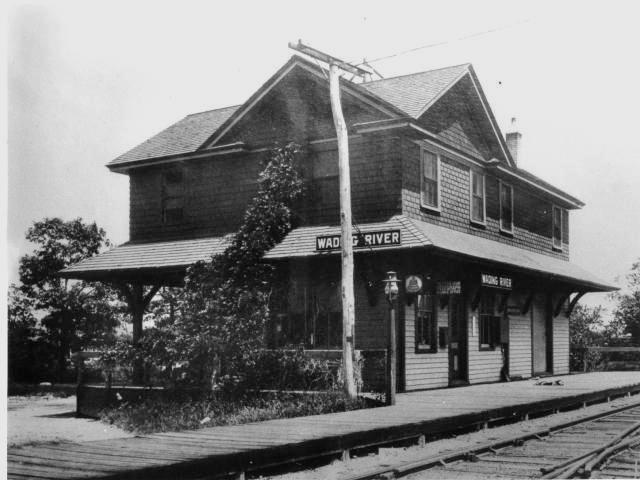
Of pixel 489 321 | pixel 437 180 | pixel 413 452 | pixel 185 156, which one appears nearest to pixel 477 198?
pixel 437 180

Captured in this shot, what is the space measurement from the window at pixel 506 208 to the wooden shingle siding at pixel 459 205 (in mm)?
268

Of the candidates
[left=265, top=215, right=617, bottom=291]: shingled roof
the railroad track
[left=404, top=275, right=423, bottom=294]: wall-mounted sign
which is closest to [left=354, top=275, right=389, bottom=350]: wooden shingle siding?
[left=404, top=275, right=423, bottom=294]: wall-mounted sign

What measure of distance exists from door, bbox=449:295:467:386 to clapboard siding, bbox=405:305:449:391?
509mm

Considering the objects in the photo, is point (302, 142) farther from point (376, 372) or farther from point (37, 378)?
point (37, 378)

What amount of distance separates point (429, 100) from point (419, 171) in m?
1.59

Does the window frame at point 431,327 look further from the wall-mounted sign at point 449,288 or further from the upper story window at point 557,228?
the upper story window at point 557,228

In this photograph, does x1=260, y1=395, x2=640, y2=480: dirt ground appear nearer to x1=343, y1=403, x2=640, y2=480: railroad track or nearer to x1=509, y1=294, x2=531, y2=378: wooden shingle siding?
x1=343, y1=403, x2=640, y2=480: railroad track

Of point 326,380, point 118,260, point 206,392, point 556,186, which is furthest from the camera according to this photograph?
point 556,186

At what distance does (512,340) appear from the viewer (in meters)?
21.4

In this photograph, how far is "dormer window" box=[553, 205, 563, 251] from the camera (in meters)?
25.8

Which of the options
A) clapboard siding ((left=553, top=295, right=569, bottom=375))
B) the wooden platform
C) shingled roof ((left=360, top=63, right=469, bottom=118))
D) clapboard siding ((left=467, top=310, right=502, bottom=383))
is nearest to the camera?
the wooden platform

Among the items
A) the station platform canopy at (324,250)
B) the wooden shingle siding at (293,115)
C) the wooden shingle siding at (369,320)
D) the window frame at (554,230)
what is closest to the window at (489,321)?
the station platform canopy at (324,250)

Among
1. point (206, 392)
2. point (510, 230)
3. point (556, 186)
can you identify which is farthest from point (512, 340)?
point (206, 392)

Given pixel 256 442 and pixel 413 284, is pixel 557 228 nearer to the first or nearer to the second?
pixel 413 284
